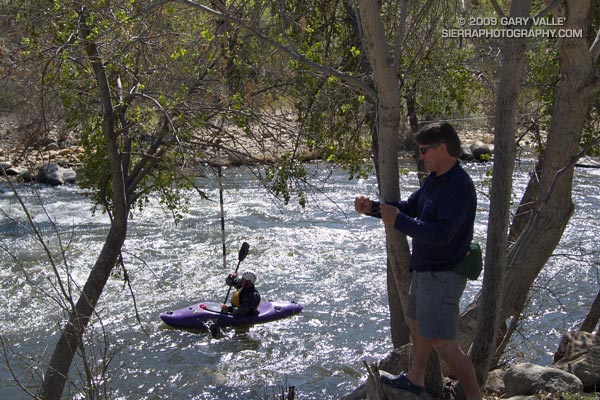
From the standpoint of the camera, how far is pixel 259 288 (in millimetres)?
12617

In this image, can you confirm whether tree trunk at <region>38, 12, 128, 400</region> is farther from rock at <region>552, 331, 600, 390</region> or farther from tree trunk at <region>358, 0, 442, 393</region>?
rock at <region>552, 331, 600, 390</region>

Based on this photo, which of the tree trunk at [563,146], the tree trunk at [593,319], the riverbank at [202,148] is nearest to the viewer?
the tree trunk at [563,146]

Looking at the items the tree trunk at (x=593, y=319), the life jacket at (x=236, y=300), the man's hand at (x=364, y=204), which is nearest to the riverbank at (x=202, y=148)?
the man's hand at (x=364, y=204)

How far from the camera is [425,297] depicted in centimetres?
391

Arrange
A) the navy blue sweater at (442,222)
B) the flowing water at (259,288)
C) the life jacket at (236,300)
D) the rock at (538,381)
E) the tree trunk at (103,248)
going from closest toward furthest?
the navy blue sweater at (442,222), the rock at (538,381), the tree trunk at (103,248), the flowing water at (259,288), the life jacket at (236,300)

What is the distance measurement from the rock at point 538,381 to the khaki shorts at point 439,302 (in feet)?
3.57

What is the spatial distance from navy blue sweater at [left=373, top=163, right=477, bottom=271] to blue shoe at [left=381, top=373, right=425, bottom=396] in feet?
2.00

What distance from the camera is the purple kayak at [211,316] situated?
10.7 m

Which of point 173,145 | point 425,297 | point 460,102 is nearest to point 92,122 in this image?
point 173,145

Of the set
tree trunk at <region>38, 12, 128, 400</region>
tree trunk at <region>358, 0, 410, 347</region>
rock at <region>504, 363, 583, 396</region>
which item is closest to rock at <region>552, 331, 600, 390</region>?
rock at <region>504, 363, 583, 396</region>

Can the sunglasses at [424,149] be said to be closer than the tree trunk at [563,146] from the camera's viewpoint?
Yes

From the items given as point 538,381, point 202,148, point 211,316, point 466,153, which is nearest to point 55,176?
point 211,316

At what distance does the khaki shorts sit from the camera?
387 cm

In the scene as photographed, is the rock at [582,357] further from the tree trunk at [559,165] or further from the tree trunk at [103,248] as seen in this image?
the tree trunk at [103,248]
